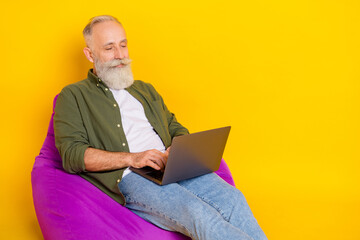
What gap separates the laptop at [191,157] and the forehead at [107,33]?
0.74m

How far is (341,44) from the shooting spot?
3506mm

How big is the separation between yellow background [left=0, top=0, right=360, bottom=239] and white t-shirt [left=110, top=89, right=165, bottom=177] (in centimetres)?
80

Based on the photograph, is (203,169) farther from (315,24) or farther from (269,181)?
(315,24)

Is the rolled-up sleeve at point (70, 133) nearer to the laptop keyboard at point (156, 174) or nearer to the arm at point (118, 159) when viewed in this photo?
the arm at point (118, 159)

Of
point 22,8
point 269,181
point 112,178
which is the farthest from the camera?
point 269,181

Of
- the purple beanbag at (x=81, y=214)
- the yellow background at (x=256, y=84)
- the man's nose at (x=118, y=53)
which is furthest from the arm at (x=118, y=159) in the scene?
the yellow background at (x=256, y=84)

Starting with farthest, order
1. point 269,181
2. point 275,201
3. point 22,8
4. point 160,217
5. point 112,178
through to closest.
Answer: point 269,181, point 275,201, point 22,8, point 112,178, point 160,217

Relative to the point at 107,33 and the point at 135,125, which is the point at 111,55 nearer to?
the point at 107,33

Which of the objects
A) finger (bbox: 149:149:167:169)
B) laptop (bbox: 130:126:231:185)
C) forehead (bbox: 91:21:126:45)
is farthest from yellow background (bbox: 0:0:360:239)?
finger (bbox: 149:149:167:169)

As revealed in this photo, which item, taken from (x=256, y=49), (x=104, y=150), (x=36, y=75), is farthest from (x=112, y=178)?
(x=256, y=49)

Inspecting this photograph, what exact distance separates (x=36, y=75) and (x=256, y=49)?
5.15 ft

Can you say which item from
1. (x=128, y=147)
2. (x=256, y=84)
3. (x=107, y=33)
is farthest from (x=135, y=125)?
(x=256, y=84)

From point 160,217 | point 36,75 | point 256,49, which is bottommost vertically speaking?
point 160,217

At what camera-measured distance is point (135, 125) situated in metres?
2.50
